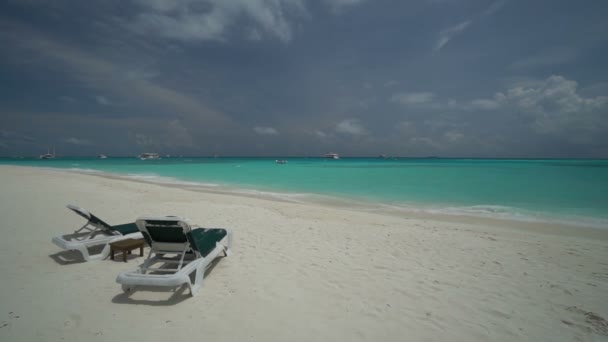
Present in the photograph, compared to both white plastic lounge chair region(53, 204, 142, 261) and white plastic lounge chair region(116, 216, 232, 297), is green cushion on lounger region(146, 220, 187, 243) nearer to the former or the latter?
white plastic lounge chair region(116, 216, 232, 297)

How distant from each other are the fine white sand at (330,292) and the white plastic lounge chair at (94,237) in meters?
0.25

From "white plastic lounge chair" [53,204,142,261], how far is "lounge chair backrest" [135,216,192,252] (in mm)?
1593

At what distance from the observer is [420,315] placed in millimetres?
3311

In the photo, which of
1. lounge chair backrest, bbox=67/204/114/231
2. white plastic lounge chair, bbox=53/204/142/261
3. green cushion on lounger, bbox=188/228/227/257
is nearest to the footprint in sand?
green cushion on lounger, bbox=188/228/227/257

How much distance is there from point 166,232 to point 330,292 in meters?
2.75

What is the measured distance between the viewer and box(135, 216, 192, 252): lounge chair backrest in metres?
3.73

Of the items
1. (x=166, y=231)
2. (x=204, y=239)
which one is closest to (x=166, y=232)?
(x=166, y=231)

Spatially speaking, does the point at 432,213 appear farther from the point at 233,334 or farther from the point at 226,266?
the point at 233,334

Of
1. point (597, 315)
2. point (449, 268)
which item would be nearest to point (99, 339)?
point (449, 268)

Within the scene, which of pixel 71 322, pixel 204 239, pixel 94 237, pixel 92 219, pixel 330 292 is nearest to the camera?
pixel 71 322

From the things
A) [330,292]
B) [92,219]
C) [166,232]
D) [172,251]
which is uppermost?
[166,232]

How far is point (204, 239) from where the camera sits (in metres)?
4.60

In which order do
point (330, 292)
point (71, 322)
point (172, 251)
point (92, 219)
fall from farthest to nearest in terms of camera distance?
point (92, 219) → point (172, 251) → point (330, 292) → point (71, 322)

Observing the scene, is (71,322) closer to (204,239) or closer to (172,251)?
(172,251)
